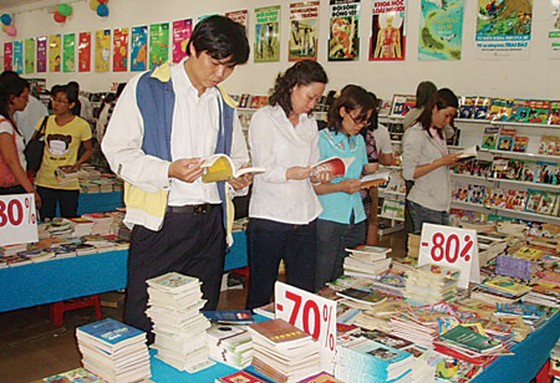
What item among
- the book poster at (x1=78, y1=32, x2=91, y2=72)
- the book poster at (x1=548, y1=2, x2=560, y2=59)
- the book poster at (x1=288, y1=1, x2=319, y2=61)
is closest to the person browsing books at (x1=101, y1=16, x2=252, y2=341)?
the book poster at (x1=548, y1=2, x2=560, y2=59)

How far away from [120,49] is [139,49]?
2.62 ft

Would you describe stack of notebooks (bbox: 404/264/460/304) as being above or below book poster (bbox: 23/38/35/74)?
below

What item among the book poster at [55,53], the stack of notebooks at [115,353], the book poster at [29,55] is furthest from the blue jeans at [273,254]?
the book poster at [29,55]

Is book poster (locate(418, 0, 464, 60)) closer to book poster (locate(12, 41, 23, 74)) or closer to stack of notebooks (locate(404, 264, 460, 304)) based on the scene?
→ stack of notebooks (locate(404, 264, 460, 304))

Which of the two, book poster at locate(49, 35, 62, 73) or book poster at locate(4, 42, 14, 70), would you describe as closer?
book poster at locate(49, 35, 62, 73)

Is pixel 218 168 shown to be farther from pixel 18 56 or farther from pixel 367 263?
pixel 18 56

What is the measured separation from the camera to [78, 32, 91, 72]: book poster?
44.2ft

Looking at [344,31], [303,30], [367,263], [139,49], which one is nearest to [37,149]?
[367,263]

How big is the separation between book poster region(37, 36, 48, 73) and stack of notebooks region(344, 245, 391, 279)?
14494 millimetres

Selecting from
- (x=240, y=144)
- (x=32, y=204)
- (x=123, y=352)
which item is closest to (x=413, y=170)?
(x=240, y=144)

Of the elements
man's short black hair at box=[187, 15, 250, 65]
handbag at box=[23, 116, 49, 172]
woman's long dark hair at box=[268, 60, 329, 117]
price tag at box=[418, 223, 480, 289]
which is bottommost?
price tag at box=[418, 223, 480, 289]

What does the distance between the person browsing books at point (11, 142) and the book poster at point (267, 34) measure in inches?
211

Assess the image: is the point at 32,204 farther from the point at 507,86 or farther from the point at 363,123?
the point at 507,86

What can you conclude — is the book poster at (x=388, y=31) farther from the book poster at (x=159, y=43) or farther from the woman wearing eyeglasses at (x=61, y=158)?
the book poster at (x=159, y=43)
